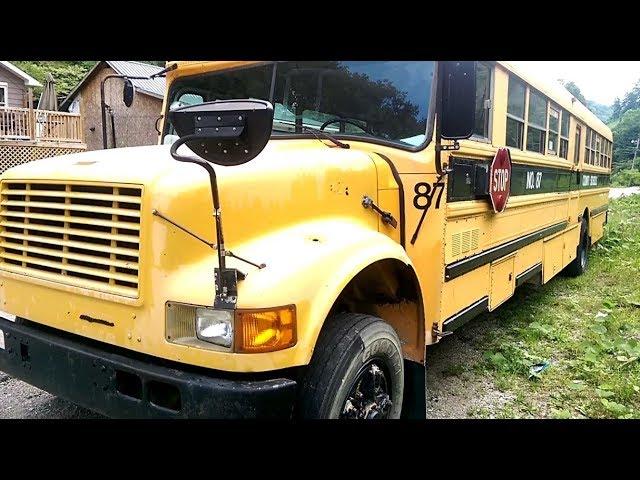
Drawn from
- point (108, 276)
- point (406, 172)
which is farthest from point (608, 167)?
point (108, 276)

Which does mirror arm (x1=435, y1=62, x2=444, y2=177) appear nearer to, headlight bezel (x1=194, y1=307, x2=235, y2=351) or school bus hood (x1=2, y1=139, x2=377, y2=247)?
school bus hood (x1=2, y1=139, x2=377, y2=247)

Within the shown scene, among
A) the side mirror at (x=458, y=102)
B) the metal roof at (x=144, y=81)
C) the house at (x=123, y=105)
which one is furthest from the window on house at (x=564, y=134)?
the metal roof at (x=144, y=81)

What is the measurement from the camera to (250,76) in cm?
331

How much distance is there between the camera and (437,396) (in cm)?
363

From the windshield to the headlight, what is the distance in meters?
1.48

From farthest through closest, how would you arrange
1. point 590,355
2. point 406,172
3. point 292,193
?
point 590,355
point 406,172
point 292,193

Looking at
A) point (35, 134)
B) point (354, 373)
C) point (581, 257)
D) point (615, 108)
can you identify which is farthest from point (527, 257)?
point (615, 108)

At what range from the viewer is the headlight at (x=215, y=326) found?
77.2 inches

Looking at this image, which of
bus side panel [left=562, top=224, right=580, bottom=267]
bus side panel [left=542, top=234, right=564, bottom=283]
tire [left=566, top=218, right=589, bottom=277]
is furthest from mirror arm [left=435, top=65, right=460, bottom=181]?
tire [left=566, top=218, right=589, bottom=277]

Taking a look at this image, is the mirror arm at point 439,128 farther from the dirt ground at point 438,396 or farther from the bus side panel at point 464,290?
the dirt ground at point 438,396

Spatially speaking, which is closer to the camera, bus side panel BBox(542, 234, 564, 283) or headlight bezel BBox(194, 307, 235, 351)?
headlight bezel BBox(194, 307, 235, 351)

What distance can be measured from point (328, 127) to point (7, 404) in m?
2.53

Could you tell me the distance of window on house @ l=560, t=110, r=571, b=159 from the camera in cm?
610

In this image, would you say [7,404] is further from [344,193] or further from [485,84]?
[485,84]
